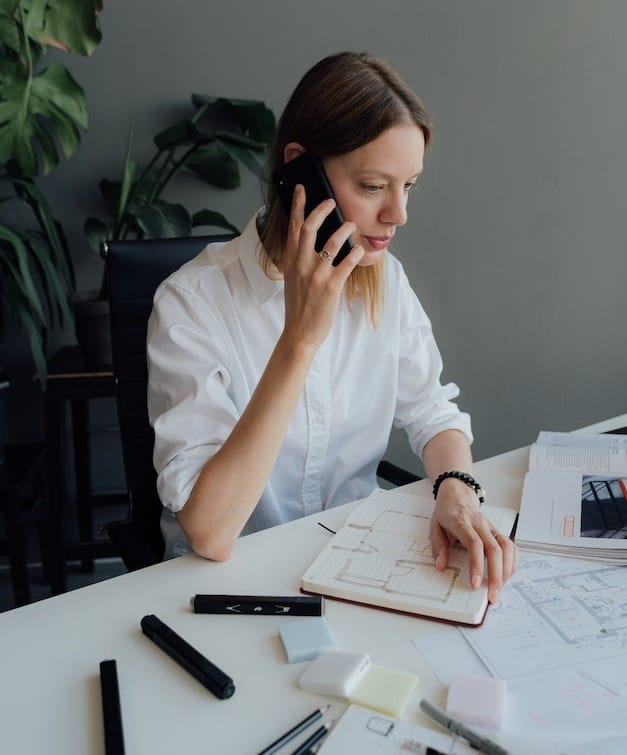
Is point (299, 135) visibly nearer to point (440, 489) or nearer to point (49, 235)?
point (440, 489)

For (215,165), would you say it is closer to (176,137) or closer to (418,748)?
(176,137)

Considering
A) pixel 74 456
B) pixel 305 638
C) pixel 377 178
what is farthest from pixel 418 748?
pixel 74 456

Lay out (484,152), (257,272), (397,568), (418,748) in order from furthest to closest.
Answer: (484,152) < (257,272) < (397,568) < (418,748)

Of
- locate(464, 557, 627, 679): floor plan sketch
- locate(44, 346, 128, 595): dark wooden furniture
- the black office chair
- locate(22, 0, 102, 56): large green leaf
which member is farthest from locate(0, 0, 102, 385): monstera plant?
Result: locate(464, 557, 627, 679): floor plan sketch

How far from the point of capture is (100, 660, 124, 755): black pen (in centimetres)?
60

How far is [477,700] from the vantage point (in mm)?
633

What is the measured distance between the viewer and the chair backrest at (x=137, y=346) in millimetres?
1231

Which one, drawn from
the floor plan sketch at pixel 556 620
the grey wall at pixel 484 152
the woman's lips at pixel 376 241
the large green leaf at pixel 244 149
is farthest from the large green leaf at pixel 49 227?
the floor plan sketch at pixel 556 620

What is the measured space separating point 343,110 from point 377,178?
4.2 inches

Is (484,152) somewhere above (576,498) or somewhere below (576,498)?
above

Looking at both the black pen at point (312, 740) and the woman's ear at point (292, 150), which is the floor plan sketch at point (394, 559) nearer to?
the black pen at point (312, 740)

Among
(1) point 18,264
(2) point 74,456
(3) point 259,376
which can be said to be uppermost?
(1) point 18,264

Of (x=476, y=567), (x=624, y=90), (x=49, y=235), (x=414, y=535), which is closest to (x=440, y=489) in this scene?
(x=414, y=535)

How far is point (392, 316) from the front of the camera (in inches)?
51.6
